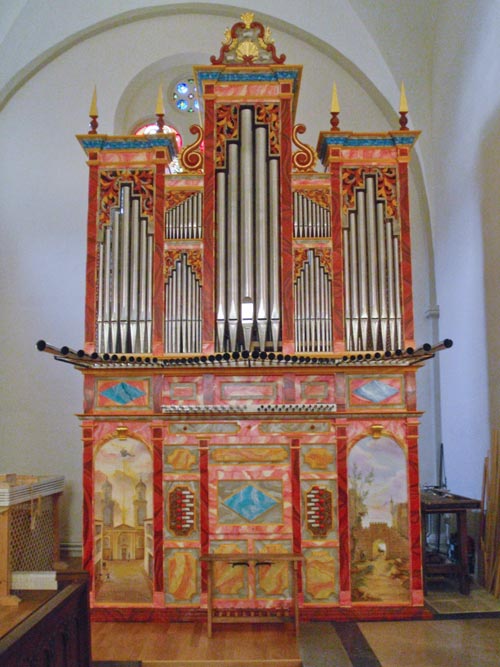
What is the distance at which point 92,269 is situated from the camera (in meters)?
7.84

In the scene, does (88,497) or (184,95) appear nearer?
(88,497)

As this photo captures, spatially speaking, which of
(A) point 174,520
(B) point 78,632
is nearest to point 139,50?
(A) point 174,520

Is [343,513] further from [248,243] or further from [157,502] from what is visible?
[248,243]

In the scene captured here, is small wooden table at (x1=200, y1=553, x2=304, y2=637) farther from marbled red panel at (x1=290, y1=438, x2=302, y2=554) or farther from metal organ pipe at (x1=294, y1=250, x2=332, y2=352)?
metal organ pipe at (x1=294, y1=250, x2=332, y2=352)

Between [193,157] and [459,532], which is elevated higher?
[193,157]

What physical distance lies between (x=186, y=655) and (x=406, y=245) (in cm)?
477

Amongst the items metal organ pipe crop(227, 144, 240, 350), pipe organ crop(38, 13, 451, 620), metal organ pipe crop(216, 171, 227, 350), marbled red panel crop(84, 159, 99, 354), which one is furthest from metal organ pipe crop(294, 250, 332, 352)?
marbled red panel crop(84, 159, 99, 354)

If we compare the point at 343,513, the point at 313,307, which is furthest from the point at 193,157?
the point at 343,513

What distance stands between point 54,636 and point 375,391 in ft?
14.5

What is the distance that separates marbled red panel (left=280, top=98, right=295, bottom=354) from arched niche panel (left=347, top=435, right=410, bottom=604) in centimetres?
146

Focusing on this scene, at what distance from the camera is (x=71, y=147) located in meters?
11.0

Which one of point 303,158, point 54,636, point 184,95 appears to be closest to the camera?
point 54,636

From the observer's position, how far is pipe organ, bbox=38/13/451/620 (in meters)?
7.40

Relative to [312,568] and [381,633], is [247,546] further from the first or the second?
[381,633]
